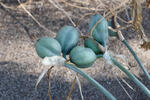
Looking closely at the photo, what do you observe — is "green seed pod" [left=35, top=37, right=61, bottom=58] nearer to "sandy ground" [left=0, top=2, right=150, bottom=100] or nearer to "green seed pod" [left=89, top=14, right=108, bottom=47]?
"green seed pod" [left=89, top=14, right=108, bottom=47]

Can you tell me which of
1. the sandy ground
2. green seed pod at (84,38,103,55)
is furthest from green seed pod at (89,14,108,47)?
the sandy ground

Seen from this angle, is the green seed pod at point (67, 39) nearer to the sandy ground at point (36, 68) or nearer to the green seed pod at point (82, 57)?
the green seed pod at point (82, 57)

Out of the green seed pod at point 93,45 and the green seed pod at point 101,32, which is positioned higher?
the green seed pod at point 101,32

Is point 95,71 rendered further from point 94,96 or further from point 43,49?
point 43,49

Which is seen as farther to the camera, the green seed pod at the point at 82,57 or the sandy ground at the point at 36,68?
the sandy ground at the point at 36,68

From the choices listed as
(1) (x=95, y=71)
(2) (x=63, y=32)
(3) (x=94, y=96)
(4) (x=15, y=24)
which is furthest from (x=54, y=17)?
(2) (x=63, y=32)

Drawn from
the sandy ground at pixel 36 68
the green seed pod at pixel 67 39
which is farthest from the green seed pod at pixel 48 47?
the sandy ground at pixel 36 68
